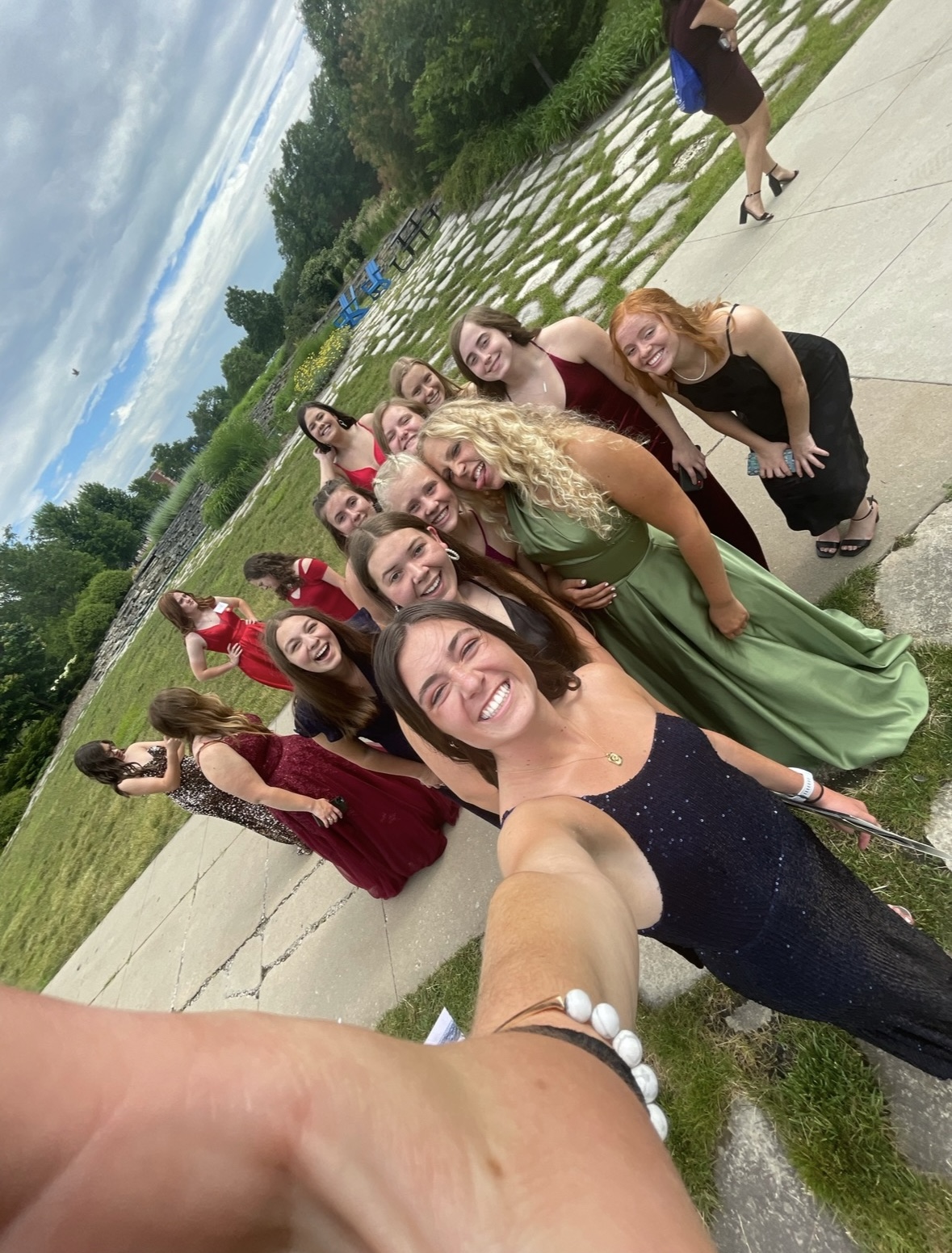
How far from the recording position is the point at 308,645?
2674 millimetres

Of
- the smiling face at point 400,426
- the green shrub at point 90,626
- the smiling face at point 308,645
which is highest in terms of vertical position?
the smiling face at point 400,426

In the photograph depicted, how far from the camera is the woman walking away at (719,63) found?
4.27m

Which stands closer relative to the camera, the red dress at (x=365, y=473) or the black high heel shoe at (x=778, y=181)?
the red dress at (x=365, y=473)

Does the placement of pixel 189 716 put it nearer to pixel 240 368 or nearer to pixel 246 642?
pixel 246 642

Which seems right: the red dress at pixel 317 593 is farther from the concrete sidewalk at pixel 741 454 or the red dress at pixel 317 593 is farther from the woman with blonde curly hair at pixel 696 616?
the woman with blonde curly hair at pixel 696 616

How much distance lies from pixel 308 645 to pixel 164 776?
5.12 feet

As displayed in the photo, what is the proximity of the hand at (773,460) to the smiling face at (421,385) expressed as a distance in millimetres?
1930

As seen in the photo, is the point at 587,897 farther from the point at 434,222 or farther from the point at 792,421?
the point at 434,222

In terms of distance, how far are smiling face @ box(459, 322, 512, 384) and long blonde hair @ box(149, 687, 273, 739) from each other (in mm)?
2045

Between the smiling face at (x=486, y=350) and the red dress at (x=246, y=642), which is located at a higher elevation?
the smiling face at (x=486, y=350)

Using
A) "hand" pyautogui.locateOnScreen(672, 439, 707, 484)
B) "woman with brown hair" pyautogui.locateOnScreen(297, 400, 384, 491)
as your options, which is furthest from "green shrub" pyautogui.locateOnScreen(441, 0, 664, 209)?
"hand" pyautogui.locateOnScreen(672, 439, 707, 484)

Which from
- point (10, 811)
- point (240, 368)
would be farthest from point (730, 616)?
point (240, 368)

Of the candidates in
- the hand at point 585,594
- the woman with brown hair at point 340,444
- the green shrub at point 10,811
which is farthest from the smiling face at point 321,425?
the green shrub at point 10,811

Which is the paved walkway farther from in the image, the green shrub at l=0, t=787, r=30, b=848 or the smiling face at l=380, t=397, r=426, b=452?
the green shrub at l=0, t=787, r=30, b=848
